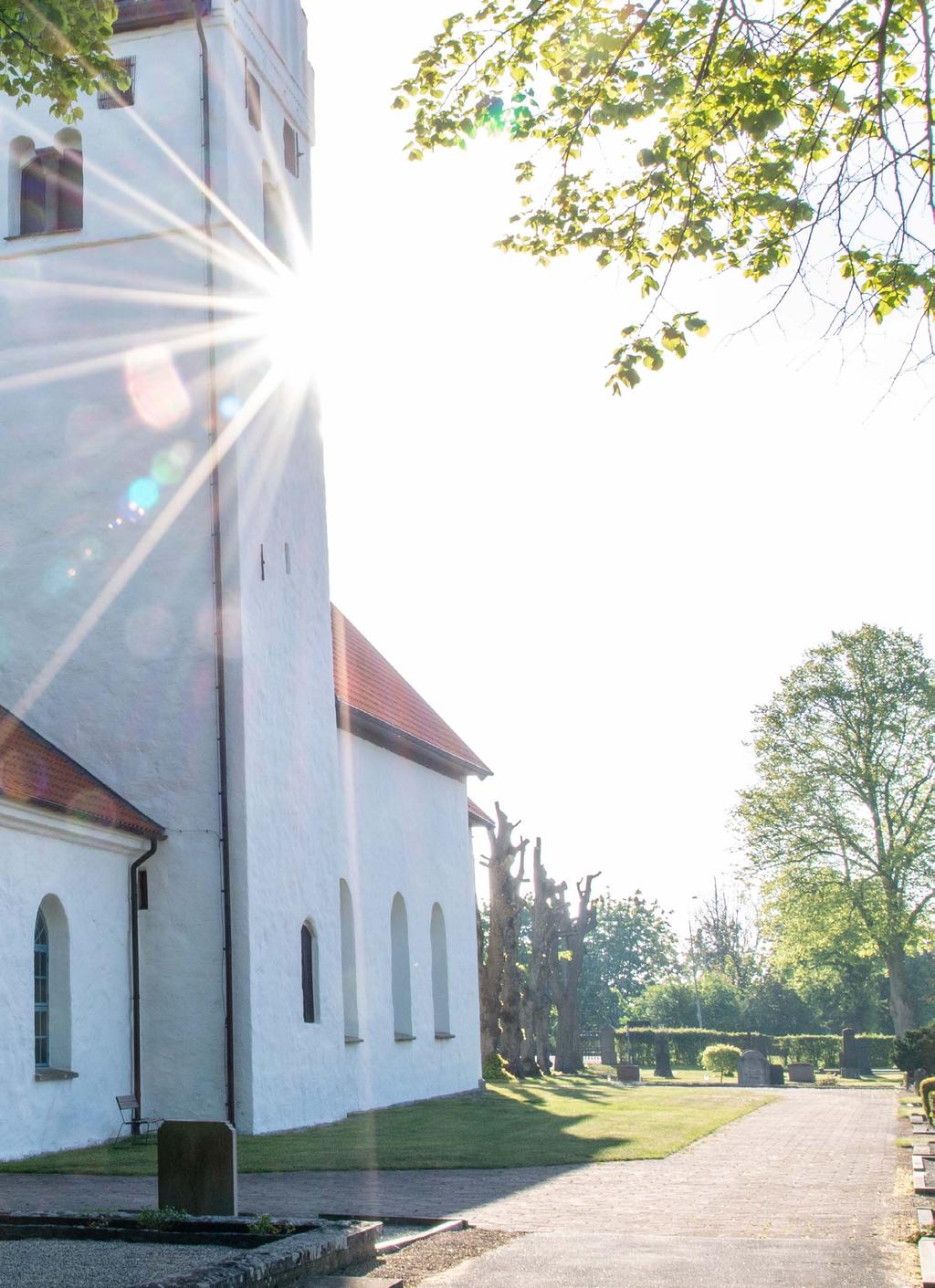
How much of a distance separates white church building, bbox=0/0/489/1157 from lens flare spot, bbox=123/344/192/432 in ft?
0.14

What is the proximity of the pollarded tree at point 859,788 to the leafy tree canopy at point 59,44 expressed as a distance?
4010 cm

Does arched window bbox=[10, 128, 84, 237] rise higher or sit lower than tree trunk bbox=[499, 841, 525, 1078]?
higher

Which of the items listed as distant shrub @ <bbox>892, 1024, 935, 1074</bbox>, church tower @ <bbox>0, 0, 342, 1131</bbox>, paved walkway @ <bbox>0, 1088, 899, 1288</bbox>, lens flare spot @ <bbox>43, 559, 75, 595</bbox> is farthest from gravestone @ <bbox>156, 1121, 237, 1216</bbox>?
distant shrub @ <bbox>892, 1024, 935, 1074</bbox>

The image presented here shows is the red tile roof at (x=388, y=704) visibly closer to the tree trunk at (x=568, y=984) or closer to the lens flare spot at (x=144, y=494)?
Result: the lens flare spot at (x=144, y=494)

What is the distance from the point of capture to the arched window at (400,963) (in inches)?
933

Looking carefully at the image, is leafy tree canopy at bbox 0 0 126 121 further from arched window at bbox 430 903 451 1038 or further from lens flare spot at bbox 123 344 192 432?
arched window at bbox 430 903 451 1038

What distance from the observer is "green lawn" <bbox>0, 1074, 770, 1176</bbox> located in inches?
522

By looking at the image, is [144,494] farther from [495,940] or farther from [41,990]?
[495,940]

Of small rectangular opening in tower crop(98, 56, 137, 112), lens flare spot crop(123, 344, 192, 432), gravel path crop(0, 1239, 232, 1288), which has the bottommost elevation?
gravel path crop(0, 1239, 232, 1288)

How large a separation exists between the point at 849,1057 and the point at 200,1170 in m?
42.5

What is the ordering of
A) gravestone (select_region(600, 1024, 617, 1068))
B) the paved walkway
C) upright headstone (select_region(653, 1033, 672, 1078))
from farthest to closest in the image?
gravestone (select_region(600, 1024, 617, 1068))
upright headstone (select_region(653, 1033, 672, 1078))
the paved walkway

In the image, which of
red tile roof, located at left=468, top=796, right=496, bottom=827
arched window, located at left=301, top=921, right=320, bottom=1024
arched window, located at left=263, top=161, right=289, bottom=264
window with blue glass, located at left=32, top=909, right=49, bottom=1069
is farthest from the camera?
red tile roof, located at left=468, top=796, right=496, bottom=827

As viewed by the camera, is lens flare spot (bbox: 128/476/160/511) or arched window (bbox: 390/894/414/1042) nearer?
lens flare spot (bbox: 128/476/160/511)

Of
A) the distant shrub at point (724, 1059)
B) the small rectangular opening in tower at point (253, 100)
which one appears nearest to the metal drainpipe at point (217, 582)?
the small rectangular opening in tower at point (253, 100)
